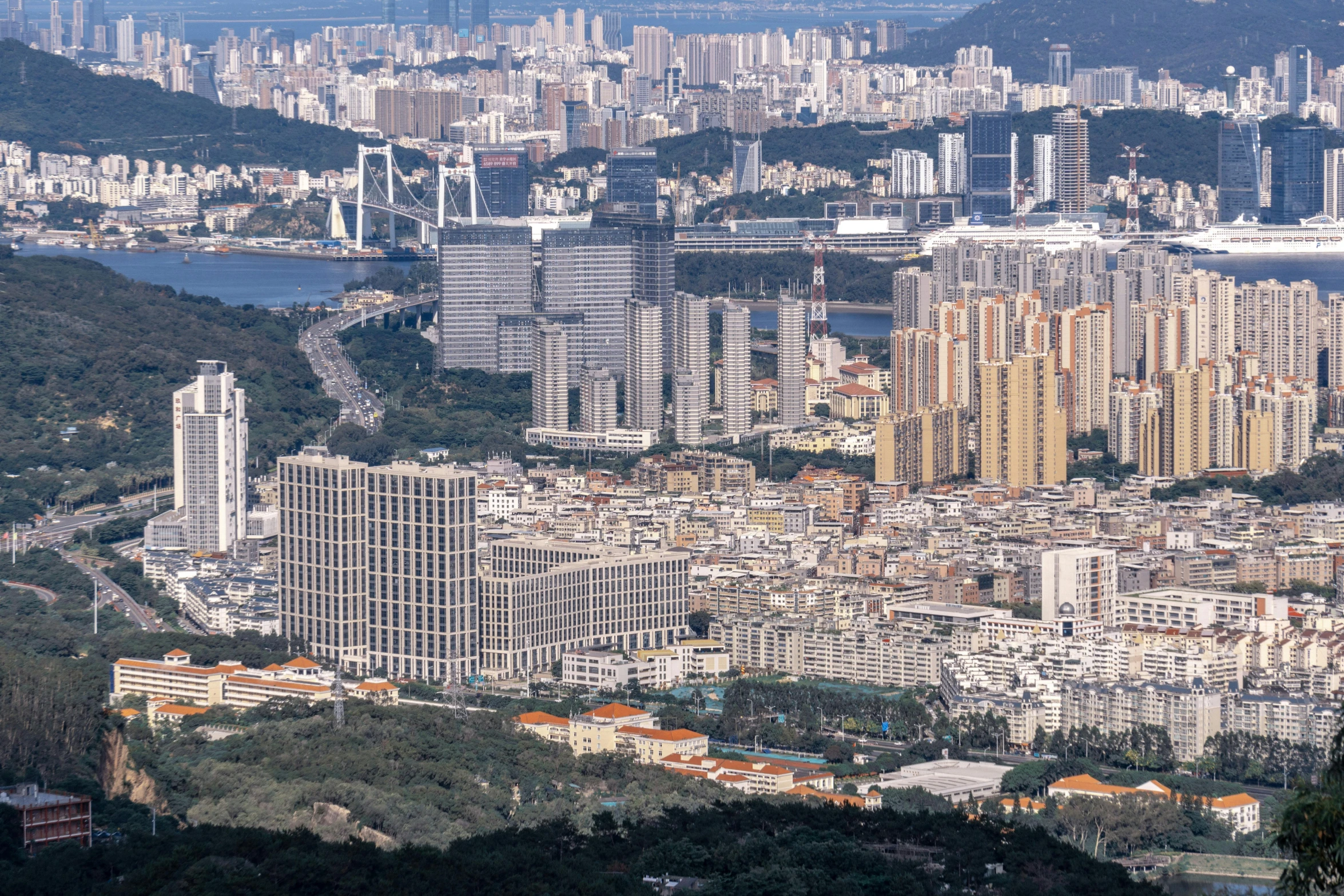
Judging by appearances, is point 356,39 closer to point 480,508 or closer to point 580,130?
point 580,130

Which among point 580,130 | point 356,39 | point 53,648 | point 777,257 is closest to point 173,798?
point 53,648

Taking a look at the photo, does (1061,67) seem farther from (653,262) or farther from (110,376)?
(110,376)

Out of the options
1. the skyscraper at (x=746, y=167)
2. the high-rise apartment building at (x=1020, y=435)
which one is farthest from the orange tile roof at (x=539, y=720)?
the skyscraper at (x=746, y=167)

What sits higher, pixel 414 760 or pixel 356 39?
pixel 356 39

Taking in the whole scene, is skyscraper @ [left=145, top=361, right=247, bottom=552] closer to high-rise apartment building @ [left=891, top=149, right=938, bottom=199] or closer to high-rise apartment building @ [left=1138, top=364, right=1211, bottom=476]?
high-rise apartment building @ [left=1138, top=364, right=1211, bottom=476]

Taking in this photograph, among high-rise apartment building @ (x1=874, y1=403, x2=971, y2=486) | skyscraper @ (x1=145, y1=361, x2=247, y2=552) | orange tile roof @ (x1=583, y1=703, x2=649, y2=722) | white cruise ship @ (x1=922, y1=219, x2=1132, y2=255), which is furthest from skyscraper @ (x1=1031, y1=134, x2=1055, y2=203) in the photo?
orange tile roof @ (x1=583, y1=703, x2=649, y2=722)

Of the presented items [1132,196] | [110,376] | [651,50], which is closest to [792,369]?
[110,376]
